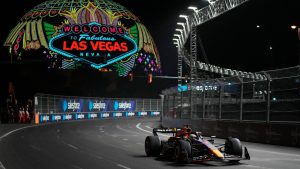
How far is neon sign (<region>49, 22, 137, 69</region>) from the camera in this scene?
102312mm

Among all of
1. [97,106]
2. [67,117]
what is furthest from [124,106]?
[67,117]

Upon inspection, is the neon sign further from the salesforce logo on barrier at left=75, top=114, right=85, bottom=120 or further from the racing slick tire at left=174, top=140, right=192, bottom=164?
the racing slick tire at left=174, top=140, right=192, bottom=164

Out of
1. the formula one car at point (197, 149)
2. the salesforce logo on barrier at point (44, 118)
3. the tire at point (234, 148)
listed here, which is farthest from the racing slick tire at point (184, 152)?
the salesforce logo on barrier at point (44, 118)

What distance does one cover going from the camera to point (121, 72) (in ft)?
348

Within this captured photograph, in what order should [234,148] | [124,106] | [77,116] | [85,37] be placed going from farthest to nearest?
[85,37] → [124,106] → [77,116] → [234,148]

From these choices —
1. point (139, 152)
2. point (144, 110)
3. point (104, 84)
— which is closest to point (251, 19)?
point (144, 110)

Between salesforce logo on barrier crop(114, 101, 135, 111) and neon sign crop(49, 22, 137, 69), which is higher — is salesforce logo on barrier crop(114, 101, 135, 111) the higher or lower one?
the lower one

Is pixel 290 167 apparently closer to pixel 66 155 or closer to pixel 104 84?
pixel 66 155

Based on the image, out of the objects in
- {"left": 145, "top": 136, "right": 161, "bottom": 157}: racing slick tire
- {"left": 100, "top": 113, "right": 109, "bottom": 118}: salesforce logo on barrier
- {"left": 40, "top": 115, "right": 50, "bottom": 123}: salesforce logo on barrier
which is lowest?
{"left": 100, "top": 113, "right": 109, "bottom": 118}: salesforce logo on barrier

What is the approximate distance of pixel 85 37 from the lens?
104 metres

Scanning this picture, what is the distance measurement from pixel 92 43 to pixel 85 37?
199 cm

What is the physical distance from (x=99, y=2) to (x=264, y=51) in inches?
2122

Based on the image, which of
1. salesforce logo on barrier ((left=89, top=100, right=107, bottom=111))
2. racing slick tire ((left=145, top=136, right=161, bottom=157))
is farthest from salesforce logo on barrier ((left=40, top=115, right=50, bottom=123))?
racing slick tire ((left=145, top=136, right=161, bottom=157))

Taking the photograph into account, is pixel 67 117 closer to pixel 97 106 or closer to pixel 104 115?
pixel 97 106
